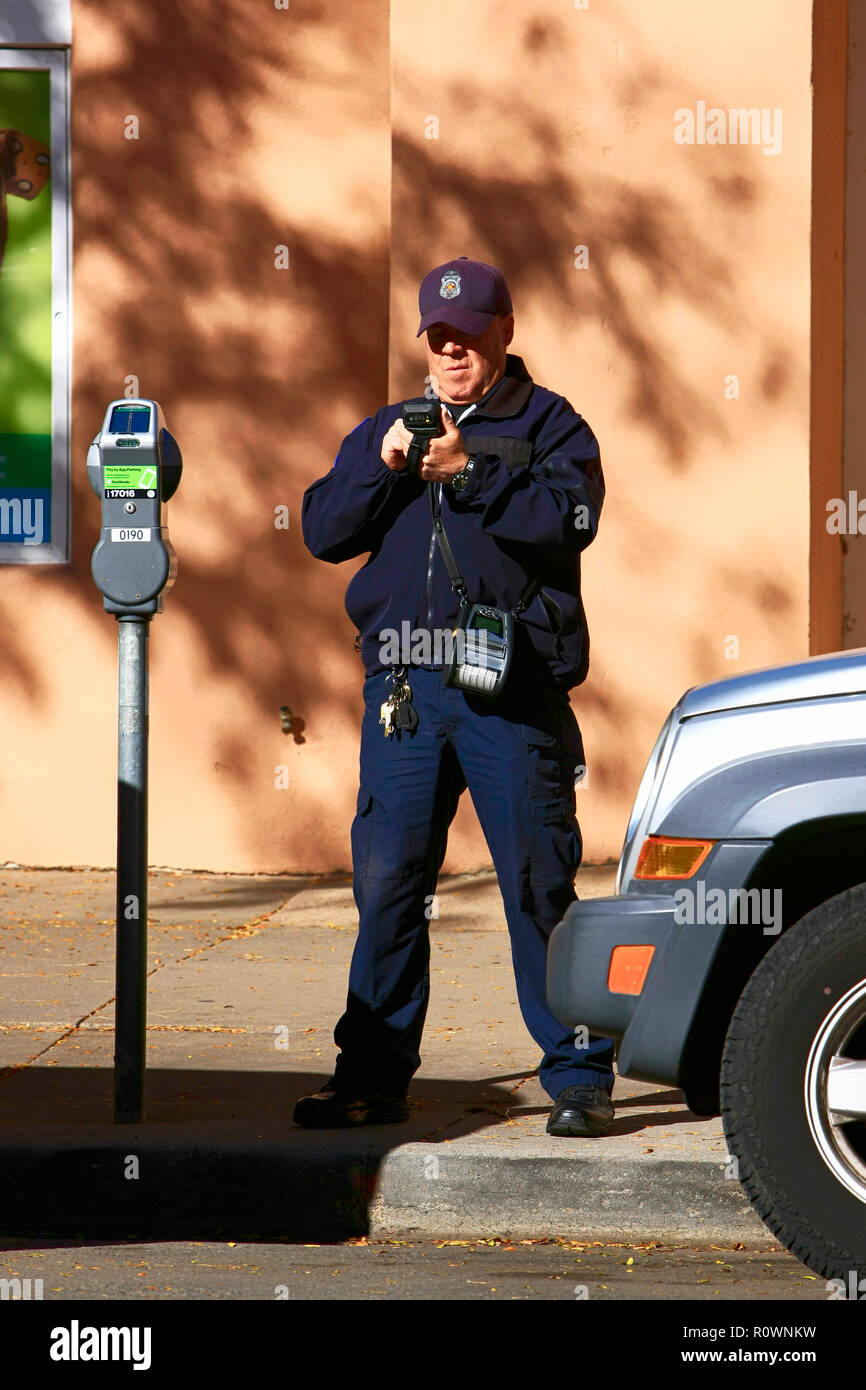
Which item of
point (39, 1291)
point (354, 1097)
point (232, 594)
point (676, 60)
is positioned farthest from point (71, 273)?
point (39, 1291)

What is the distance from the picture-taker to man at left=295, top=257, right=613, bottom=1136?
15.9 feet

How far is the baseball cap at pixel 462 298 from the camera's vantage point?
484 centimetres

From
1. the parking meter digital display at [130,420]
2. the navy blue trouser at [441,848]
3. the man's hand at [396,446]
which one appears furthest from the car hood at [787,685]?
the parking meter digital display at [130,420]

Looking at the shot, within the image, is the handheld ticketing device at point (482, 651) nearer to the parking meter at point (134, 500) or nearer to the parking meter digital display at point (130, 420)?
the parking meter at point (134, 500)

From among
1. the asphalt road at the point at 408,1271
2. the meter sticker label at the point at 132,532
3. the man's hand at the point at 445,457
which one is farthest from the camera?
the meter sticker label at the point at 132,532

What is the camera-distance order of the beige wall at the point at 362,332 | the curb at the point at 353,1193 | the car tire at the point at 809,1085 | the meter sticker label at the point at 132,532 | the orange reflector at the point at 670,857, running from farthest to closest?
the beige wall at the point at 362,332, the meter sticker label at the point at 132,532, the curb at the point at 353,1193, the orange reflector at the point at 670,857, the car tire at the point at 809,1085

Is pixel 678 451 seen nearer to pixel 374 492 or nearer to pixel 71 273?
pixel 71 273

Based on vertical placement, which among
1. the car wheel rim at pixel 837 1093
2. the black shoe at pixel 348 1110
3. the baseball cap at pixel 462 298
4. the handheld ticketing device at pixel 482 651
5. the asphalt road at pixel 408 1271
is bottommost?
the asphalt road at pixel 408 1271

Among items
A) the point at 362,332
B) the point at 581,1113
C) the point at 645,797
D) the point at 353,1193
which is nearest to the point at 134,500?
the point at 645,797

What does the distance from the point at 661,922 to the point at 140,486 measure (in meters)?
1.75

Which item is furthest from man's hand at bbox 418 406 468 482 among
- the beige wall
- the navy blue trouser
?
the beige wall

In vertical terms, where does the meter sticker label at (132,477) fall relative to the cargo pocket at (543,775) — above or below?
above

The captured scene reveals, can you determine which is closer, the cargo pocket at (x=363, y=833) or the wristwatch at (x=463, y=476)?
the wristwatch at (x=463, y=476)
